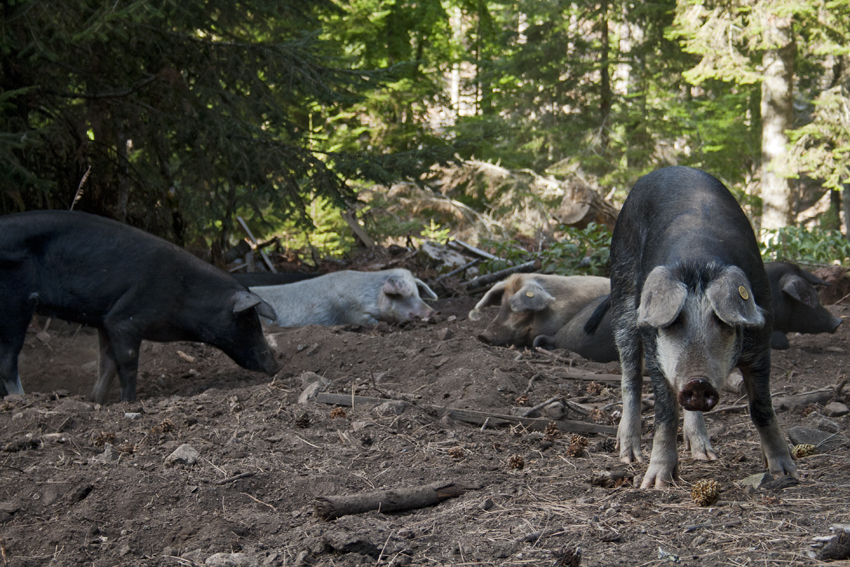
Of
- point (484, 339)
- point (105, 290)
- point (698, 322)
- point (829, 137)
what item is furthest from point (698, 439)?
point (829, 137)

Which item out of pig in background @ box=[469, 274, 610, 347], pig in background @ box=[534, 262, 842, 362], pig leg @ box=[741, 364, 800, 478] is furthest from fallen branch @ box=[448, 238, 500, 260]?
pig leg @ box=[741, 364, 800, 478]

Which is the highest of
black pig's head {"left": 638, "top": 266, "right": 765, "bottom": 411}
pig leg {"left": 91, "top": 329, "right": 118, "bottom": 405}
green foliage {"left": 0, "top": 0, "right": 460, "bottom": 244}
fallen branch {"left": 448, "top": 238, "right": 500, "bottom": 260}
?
green foliage {"left": 0, "top": 0, "right": 460, "bottom": 244}

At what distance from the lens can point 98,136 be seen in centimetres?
789

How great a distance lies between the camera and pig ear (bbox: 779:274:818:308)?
21.0 feet

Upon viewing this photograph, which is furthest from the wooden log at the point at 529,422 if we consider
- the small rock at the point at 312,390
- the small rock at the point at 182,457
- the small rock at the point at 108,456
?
the small rock at the point at 108,456

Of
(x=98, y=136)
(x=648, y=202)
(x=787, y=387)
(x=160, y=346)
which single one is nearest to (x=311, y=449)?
(x=648, y=202)

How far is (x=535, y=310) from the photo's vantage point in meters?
7.04

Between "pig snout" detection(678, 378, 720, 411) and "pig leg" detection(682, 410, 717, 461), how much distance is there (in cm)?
107

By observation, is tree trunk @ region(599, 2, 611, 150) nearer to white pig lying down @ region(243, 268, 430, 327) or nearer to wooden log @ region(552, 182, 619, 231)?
wooden log @ region(552, 182, 619, 231)

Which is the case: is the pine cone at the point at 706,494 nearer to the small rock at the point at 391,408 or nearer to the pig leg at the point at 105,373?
the small rock at the point at 391,408

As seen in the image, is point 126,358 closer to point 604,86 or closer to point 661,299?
point 661,299

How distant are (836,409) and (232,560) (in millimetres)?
3502

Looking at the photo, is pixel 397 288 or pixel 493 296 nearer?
pixel 493 296

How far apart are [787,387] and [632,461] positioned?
205 cm
